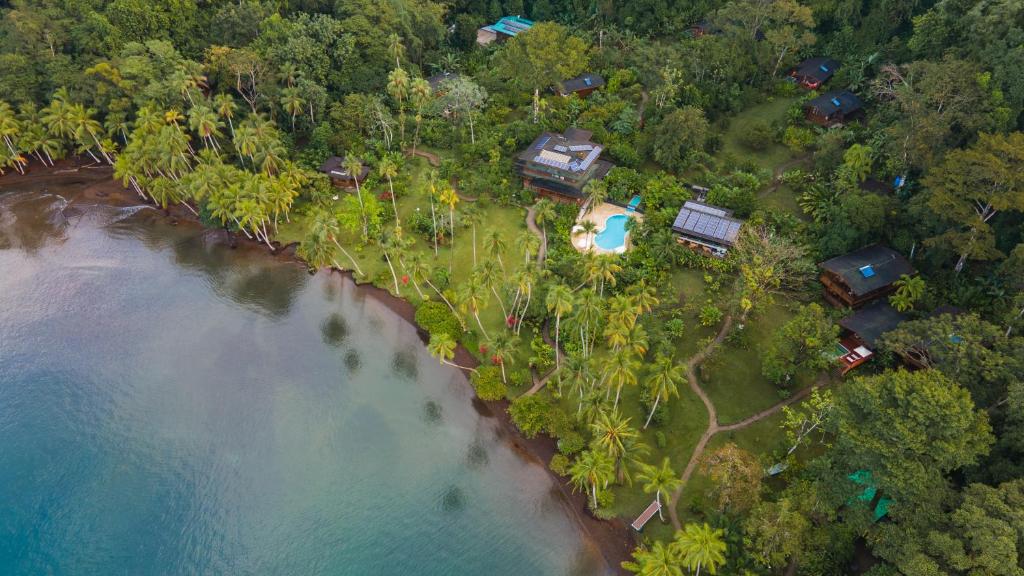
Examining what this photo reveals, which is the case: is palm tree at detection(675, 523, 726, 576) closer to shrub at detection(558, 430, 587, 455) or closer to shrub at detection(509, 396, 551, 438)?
shrub at detection(558, 430, 587, 455)

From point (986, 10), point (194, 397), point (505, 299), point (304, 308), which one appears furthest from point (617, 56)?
point (194, 397)

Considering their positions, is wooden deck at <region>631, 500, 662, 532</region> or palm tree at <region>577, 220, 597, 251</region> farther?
palm tree at <region>577, 220, 597, 251</region>

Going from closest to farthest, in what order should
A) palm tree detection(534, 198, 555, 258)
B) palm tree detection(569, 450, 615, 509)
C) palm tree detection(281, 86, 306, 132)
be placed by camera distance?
palm tree detection(569, 450, 615, 509) < palm tree detection(534, 198, 555, 258) < palm tree detection(281, 86, 306, 132)

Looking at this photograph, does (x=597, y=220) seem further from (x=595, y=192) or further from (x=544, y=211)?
(x=544, y=211)

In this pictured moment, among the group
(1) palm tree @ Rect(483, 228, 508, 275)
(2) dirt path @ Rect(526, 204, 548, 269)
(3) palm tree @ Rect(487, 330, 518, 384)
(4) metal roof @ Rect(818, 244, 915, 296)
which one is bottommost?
(2) dirt path @ Rect(526, 204, 548, 269)

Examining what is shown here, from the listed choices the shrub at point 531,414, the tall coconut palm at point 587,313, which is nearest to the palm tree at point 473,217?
the tall coconut palm at point 587,313

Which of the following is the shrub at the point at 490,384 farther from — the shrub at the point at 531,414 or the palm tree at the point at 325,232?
the palm tree at the point at 325,232

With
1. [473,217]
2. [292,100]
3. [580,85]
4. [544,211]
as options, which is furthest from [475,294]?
[580,85]

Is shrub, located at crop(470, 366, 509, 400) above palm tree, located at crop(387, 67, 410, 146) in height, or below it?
below

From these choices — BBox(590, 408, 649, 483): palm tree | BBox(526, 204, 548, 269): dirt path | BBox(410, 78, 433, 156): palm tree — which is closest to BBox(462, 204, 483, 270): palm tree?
BBox(526, 204, 548, 269): dirt path
